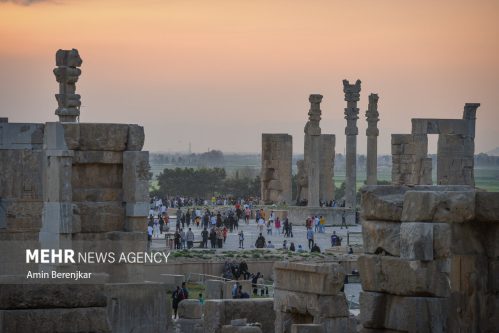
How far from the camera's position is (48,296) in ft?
28.7

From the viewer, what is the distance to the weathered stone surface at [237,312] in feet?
50.4

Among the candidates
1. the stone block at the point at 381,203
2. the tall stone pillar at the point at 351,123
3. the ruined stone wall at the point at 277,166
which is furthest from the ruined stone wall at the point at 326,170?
the stone block at the point at 381,203

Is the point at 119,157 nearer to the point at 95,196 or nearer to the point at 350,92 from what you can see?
the point at 95,196

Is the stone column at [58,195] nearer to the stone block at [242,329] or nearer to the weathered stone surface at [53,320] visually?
the stone block at [242,329]

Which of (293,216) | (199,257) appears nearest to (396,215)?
(199,257)

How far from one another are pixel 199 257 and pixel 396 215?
92.3 feet

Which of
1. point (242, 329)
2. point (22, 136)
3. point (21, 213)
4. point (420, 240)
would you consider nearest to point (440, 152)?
point (22, 136)

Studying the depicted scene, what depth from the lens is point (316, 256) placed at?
3888 cm

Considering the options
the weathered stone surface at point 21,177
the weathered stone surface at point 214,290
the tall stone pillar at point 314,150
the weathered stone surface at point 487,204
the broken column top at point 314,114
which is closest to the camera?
the weathered stone surface at point 487,204

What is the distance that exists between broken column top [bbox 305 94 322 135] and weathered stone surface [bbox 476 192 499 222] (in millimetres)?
53953

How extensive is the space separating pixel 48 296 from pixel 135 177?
519 centimetres

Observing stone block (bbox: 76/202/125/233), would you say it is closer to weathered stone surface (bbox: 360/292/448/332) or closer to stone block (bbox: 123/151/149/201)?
stone block (bbox: 123/151/149/201)

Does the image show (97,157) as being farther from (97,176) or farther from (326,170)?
(326,170)

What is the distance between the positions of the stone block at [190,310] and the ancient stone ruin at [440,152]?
31.0 m
